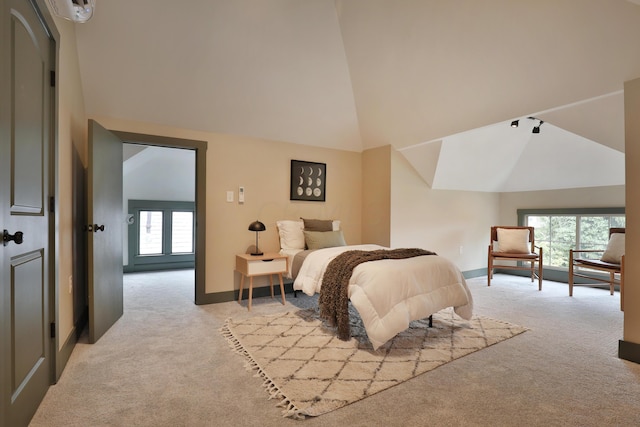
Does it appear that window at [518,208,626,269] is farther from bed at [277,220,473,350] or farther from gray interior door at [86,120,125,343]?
gray interior door at [86,120,125,343]

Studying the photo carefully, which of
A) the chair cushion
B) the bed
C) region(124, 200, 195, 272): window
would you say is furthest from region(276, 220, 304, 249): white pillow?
the chair cushion

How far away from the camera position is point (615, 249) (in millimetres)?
4109

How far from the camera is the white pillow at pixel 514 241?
5012 millimetres

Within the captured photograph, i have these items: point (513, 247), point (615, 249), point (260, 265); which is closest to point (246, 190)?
point (260, 265)

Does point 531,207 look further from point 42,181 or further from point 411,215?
point 42,181

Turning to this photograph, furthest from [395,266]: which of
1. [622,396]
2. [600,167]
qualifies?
[600,167]

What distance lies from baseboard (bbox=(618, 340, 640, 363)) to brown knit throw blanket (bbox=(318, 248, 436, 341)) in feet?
5.38

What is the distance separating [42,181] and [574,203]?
644 cm

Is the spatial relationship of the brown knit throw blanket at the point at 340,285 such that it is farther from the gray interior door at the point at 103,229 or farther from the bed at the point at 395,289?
the gray interior door at the point at 103,229

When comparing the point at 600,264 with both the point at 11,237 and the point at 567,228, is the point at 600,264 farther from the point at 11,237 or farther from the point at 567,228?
the point at 11,237

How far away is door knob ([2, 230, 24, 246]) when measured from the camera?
1.40 meters

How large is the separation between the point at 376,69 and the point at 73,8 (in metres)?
2.83

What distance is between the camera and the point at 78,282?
300 cm

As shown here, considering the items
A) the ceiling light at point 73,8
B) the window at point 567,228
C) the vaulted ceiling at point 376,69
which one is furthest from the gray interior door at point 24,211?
the window at point 567,228
